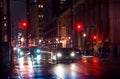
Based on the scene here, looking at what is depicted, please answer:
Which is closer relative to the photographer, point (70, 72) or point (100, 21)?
point (70, 72)

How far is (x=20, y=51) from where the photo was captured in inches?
2901

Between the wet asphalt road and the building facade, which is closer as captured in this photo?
the wet asphalt road

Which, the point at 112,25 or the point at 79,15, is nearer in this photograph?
the point at 112,25

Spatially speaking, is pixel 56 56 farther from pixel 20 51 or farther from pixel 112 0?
pixel 112 0

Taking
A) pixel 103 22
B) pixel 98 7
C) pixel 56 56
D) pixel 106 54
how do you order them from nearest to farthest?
pixel 56 56
pixel 106 54
pixel 103 22
pixel 98 7

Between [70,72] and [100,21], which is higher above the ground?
[100,21]

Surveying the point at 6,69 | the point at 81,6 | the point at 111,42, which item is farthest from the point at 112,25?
the point at 6,69

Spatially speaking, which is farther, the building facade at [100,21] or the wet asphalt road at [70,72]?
the building facade at [100,21]

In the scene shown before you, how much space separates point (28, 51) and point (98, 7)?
23288 mm

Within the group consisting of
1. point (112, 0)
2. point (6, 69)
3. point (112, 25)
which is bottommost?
point (6, 69)

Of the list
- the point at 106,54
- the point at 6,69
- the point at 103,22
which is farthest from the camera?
the point at 103,22

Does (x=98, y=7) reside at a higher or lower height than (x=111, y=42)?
higher

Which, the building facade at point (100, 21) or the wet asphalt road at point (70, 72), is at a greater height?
the building facade at point (100, 21)

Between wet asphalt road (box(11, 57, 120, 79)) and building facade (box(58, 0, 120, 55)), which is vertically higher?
building facade (box(58, 0, 120, 55))
